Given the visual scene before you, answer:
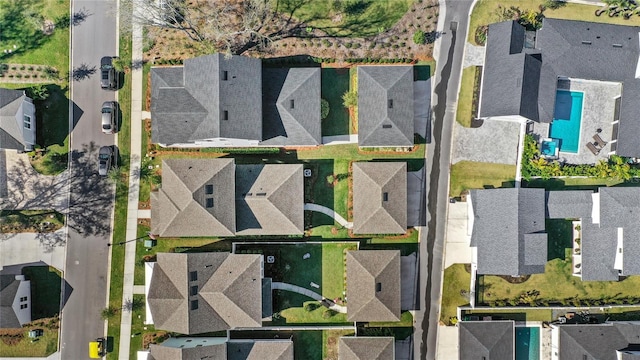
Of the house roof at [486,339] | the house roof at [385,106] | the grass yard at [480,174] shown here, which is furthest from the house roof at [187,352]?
the grass yard at [480,174]

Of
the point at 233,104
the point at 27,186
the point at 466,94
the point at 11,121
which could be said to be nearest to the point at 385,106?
the point at 466,94

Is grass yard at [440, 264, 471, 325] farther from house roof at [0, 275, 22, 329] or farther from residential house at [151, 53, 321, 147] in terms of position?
house roof at [0, 275, 22, 329]

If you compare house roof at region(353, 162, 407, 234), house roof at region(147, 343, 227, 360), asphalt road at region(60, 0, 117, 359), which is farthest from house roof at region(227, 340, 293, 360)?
asphalt road at region(60, 0, 117, 359)

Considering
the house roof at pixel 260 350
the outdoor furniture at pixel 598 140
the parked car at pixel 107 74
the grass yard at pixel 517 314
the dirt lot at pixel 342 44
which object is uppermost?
the dirt lot at pixel 342 44

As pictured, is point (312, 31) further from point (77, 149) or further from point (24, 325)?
point (24, 325)

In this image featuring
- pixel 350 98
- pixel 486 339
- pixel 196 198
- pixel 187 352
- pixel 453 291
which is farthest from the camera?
pixel 453 291

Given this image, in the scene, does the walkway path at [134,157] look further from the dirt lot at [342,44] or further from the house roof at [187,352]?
the house roof at [187,352]

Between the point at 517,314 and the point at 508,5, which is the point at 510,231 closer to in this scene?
the point at 517,314
